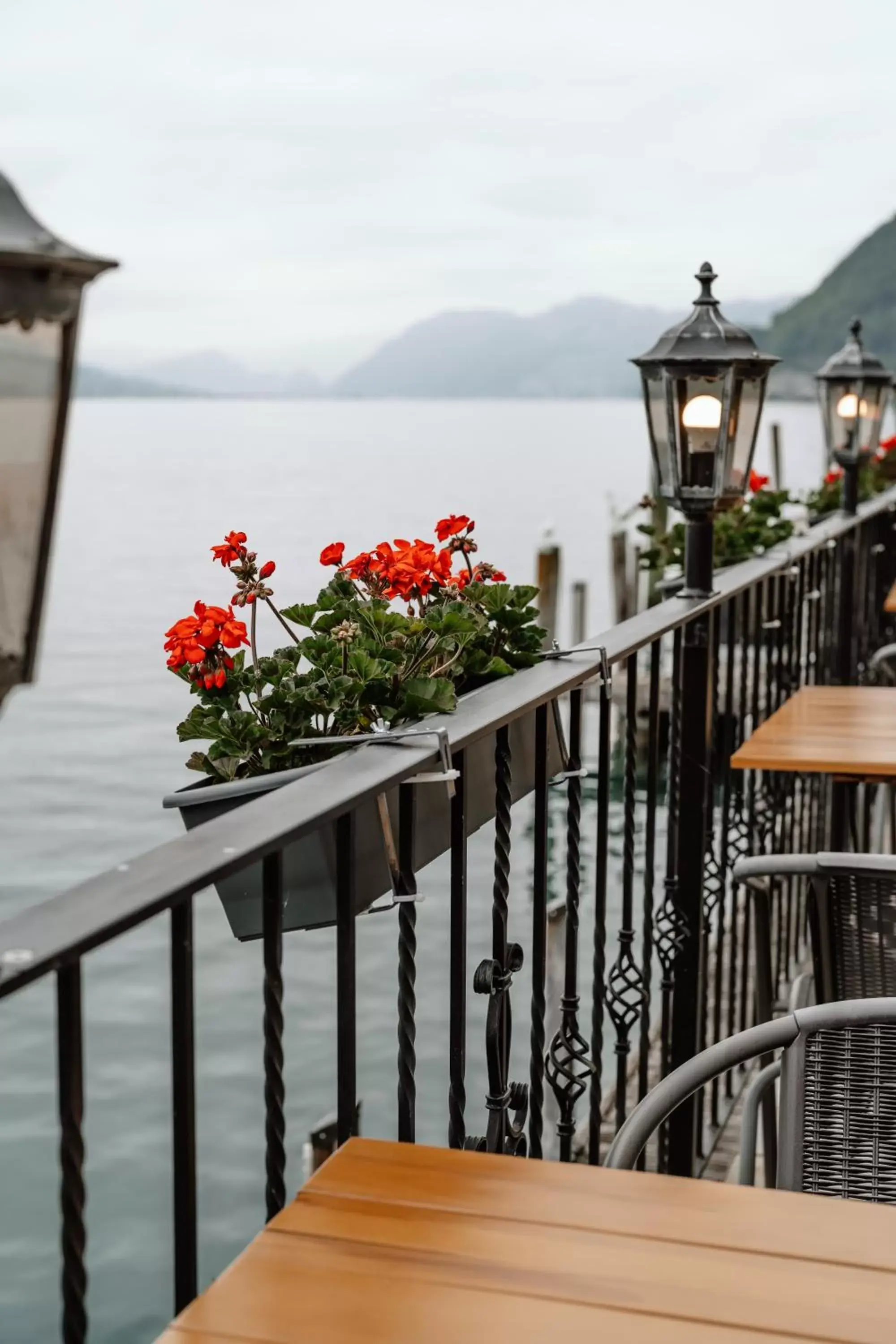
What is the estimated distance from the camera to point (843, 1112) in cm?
146

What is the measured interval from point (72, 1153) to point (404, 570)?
1.12 metres

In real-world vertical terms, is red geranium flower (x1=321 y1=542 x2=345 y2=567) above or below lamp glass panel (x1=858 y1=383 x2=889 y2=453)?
below

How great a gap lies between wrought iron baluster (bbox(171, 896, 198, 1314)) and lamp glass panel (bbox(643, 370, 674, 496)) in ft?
6.86

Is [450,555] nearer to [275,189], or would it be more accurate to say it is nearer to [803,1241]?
[803,1241]

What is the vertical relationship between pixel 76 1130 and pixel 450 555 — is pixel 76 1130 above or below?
below

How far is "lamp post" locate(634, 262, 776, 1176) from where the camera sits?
272 centimetres

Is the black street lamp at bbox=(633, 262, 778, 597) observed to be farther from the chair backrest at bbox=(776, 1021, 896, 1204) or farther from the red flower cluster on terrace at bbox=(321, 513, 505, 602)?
the chair backrest at bbox=(776, 1021, 896, 1204)

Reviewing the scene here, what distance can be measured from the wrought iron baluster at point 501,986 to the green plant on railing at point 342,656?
0.42 ft

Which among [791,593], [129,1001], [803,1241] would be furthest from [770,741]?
[129,1001]

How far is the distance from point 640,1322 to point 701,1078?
1.71 feet

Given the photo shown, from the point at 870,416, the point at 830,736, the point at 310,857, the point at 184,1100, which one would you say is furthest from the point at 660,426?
the point at 870,416

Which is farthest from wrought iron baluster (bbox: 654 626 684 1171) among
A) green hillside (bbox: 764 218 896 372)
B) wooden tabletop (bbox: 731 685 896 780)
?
green hillside (bbox: 764 218 896 372)

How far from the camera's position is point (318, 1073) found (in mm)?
10164

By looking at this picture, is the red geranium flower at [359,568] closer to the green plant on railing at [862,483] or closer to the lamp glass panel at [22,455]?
the lamp glass panel at [22,455]
